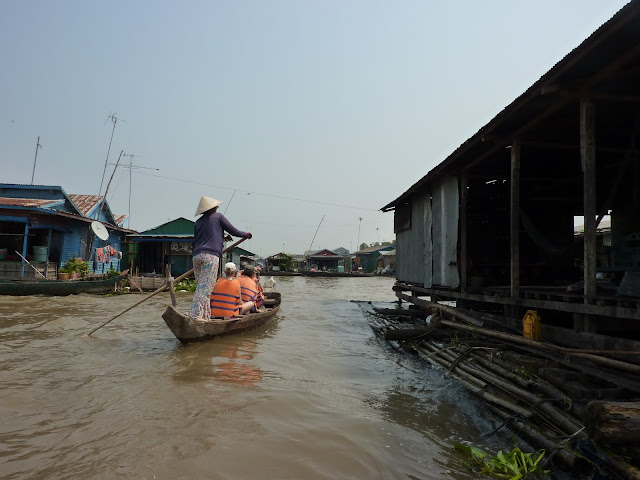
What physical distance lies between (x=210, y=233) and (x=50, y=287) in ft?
39.9

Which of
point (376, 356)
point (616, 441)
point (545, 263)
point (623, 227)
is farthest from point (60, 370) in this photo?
point (623, 227)

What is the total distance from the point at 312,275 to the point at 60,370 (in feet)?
116

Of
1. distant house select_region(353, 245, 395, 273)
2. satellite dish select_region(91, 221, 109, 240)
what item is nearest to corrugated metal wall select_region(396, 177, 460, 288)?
satellite dish select_region(91, 221, 109, 240)

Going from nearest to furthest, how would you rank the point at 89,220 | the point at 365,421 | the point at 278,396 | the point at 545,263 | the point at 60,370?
the point at 365,421 → the point at 278,396 → the point at 60,370 → the point at 545,263 → the point at 89,220

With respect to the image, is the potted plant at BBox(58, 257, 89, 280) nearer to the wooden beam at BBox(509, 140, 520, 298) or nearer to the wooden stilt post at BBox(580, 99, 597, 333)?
the wooden beam at BBox(509, 140, 520, 298)

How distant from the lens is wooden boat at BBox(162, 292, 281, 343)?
5840 mm

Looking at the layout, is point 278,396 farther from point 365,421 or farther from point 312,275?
point 312,275

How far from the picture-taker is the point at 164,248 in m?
22.9

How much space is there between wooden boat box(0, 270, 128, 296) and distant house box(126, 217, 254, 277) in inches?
229

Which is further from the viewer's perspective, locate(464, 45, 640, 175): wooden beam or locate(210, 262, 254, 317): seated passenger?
locate(210, 262, 254, 317): seated passenger

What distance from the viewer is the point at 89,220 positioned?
704 inches

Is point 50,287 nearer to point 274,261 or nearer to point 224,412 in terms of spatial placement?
point 224,412

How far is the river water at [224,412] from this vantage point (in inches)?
109

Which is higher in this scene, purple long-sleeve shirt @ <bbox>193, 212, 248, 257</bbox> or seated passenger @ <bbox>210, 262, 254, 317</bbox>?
purple long-sleeve shirt @ <bbox>193, 212, 248, 257</bbox>
